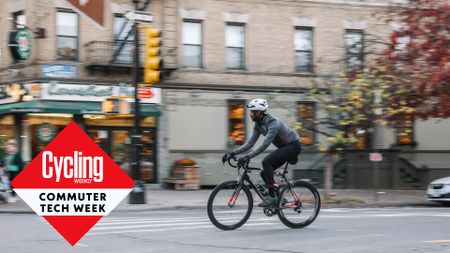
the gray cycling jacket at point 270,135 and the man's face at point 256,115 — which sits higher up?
the man's face at point 256,115

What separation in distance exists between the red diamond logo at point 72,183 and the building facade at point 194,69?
16005 mm

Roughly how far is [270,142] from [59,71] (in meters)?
14.0

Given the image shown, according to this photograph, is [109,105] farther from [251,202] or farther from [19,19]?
[251,202]

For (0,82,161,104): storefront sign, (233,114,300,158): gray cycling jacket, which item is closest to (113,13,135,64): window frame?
(0,82,161,104): storefront sign

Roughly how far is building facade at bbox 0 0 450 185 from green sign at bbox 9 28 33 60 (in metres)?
0.23

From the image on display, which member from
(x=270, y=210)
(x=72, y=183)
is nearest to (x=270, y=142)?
(x=270, y=210)

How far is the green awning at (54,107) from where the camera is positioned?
21.3m

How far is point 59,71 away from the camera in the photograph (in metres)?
22.0

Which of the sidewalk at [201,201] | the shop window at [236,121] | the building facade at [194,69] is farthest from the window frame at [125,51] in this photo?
the sidewalk at [201,201]

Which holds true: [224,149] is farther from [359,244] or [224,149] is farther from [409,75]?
[359,244]

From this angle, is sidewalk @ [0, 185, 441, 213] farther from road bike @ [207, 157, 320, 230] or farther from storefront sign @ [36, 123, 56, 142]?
road bike @ [207, 157, 320, 230]

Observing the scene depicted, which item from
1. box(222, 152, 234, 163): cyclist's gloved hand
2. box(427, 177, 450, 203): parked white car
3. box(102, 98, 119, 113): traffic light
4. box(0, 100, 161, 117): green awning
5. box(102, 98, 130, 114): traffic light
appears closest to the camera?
box(222, 152, 234, 163): cyclist's gloved hand

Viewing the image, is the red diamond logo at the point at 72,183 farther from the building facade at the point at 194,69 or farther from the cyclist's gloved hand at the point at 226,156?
the building facade at the point at 194,69

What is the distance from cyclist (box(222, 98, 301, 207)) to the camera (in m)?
9.63
